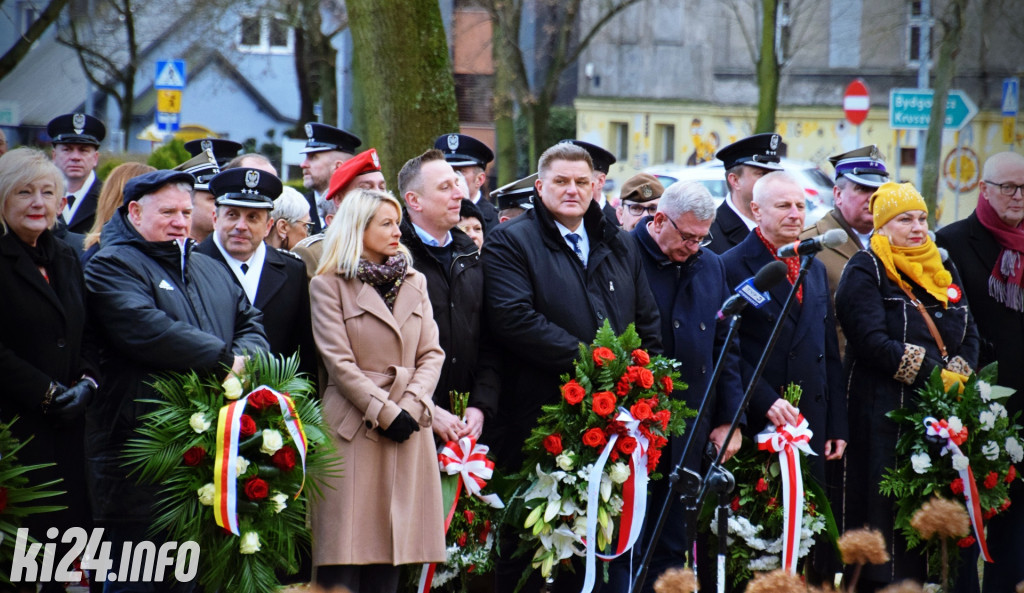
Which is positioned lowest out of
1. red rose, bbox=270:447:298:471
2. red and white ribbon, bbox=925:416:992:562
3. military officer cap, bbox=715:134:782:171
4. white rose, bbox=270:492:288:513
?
red and white ribbon, bbox=925:416:992:562

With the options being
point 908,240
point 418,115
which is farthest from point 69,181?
point 908,240

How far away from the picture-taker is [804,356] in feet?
21.5

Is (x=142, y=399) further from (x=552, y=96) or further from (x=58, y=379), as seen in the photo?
(x=552, y=96)

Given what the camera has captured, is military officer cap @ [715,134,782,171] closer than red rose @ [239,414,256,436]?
No

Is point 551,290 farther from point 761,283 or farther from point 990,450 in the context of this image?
point 990,450

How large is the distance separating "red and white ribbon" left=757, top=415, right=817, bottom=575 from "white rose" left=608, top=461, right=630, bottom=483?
88 cm

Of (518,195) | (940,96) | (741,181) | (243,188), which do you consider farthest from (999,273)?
Result: (940,96)

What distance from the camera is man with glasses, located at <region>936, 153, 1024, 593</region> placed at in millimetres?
7066

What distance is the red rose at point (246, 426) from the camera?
510 centimetres

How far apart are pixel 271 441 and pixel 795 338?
294cm

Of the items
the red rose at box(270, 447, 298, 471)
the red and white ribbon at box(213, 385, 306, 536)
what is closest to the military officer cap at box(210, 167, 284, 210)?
the red and white ribbon at box(213, 385, 306, 536)

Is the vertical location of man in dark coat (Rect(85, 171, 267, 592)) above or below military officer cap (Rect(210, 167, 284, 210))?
below

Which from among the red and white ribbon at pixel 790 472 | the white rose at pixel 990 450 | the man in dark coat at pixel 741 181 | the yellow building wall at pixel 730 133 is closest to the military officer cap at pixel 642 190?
the man in dark coat at pixel 741 181

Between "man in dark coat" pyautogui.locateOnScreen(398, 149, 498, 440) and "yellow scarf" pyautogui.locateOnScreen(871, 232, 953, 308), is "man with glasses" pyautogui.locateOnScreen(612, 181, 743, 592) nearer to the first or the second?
"yellow scarf" pyautogui.locateOnScreen(871, 232, 953, 308)
